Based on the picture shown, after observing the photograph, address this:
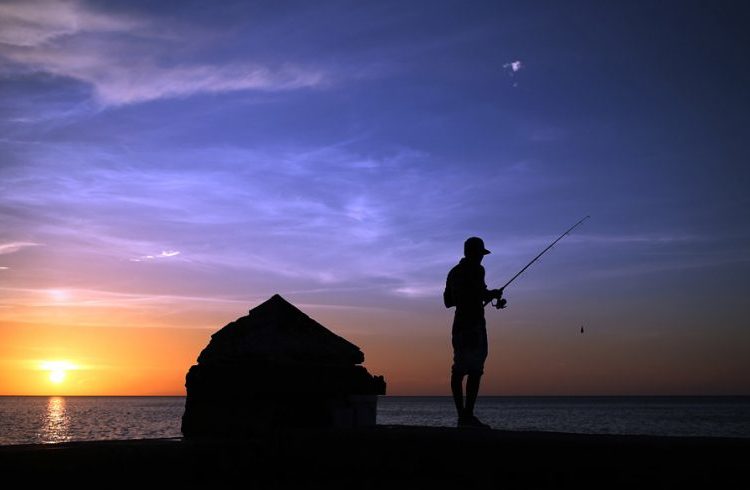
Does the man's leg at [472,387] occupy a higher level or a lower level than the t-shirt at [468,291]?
lower

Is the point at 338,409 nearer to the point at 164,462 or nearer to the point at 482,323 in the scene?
the point at 482,323

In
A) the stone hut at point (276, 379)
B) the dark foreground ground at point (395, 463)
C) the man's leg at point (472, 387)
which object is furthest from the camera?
the man's leg at point (472, 387)

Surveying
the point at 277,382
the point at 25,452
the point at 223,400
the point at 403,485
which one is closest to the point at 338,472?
the point at 403,485

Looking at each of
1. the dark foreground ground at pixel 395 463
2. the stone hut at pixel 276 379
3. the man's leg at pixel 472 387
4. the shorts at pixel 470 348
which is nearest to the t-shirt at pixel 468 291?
the shorts at pixel 470 348

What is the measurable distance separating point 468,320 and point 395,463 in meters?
4.65

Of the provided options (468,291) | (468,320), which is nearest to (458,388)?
(468,320)

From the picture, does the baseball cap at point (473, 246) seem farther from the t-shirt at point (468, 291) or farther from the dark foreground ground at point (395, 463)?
the dark foreground ground at point (395, 463)

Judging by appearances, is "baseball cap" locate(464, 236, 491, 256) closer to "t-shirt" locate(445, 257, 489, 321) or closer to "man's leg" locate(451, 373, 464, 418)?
"t-shirt" locate(445, 257, 489, 321)

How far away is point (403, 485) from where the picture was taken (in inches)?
Answer: 190

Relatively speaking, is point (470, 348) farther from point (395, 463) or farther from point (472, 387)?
point (395, 463)


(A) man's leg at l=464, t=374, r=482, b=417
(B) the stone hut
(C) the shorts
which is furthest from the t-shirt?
(B) the stone hut

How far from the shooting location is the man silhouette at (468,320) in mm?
9836

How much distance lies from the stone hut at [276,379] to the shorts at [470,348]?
1206 millimetres

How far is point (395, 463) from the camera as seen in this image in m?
5.54
